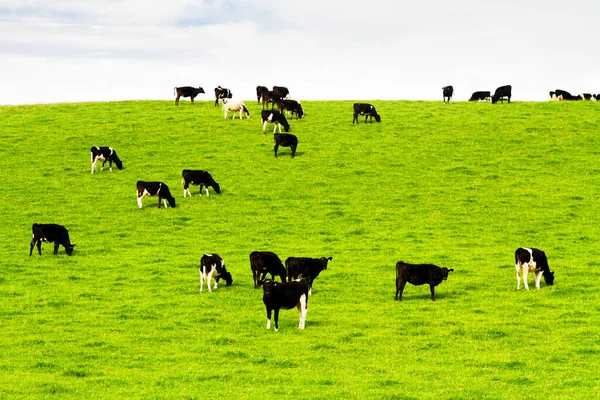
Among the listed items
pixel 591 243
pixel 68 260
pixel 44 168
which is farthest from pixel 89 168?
pixel 591 243

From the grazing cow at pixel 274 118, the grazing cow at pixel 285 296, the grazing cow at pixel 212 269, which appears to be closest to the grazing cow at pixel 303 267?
the grazing cow at pixel 212 269

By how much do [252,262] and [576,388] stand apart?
12883 millimetres

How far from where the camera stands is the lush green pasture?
18.4m

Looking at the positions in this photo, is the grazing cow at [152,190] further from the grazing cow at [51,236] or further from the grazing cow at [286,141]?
the grazing cow at [286,141]

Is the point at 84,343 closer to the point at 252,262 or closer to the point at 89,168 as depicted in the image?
the point at 252,262

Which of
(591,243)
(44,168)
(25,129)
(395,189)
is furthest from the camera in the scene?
(25,129)

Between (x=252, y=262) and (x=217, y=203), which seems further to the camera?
(x=217, y=203)

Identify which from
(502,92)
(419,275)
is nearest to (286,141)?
(502,92)

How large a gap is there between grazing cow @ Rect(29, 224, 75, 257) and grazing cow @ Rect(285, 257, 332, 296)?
11.6 m

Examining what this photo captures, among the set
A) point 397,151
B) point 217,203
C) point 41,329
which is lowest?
point 41,329

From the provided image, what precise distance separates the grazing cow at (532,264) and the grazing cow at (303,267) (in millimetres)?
6377

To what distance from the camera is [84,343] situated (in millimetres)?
21125

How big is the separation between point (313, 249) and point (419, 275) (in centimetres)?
908

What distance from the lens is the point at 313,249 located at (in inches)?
1337
